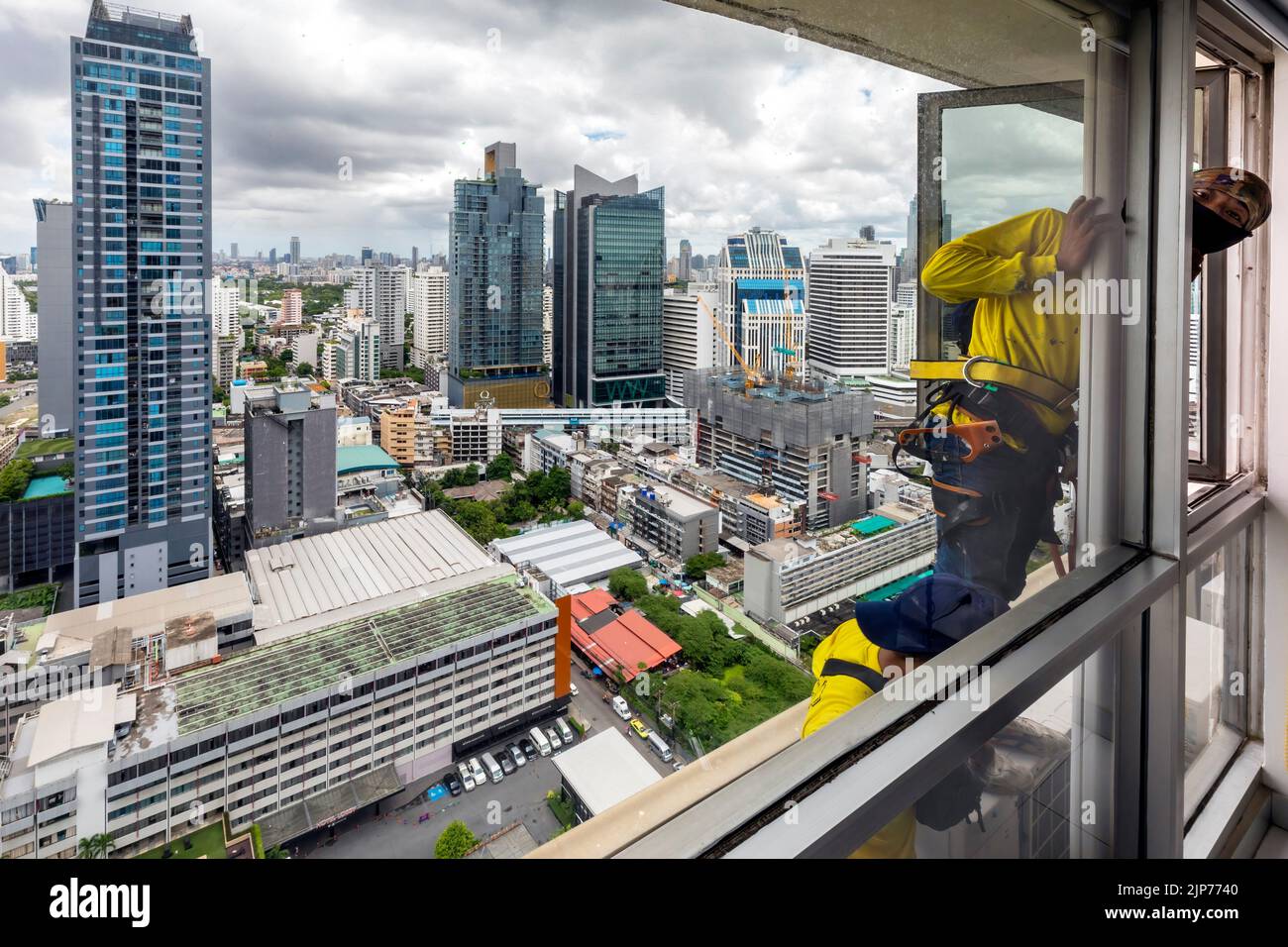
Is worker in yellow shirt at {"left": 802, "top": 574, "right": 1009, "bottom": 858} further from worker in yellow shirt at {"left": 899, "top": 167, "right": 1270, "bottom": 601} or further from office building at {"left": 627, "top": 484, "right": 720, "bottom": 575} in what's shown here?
office building at {"left": 627, "top": 484, "right": 720, "bottom": 575}

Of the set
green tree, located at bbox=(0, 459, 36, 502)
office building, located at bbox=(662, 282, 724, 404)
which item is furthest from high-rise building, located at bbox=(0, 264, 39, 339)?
office building, located at bbox=(662, 282, 724, 404)

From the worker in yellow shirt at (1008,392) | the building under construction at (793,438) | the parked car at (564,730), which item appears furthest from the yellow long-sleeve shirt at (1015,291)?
the parked car at (564,730)

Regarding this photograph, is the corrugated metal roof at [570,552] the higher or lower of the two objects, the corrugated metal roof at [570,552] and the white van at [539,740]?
the higher

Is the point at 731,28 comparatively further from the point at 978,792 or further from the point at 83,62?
the point at 978,792

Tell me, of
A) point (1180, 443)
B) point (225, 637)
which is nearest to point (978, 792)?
point (1180, 443)

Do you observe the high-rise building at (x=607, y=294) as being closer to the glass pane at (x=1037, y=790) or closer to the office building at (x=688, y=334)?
the office building at (x=688, y=334)

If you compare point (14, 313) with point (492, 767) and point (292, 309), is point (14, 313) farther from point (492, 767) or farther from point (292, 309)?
point (492, 767)
